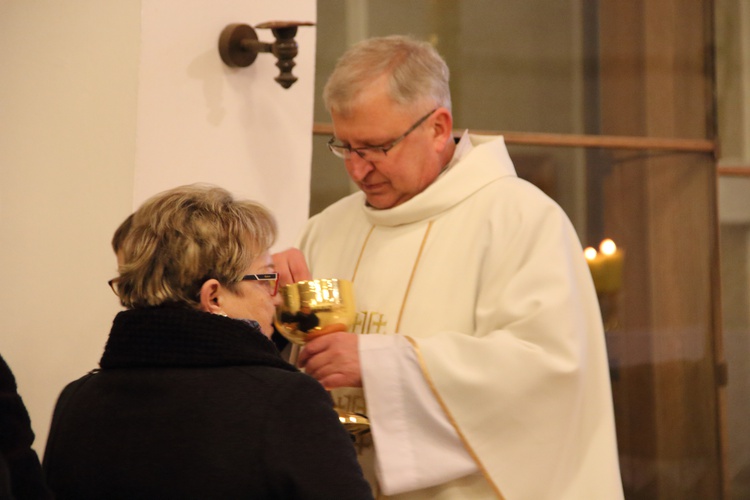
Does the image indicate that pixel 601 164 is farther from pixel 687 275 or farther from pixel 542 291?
pixel 542 291

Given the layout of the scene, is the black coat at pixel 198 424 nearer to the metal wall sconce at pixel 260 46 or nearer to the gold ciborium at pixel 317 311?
the gold ciborium at pixel 317 311

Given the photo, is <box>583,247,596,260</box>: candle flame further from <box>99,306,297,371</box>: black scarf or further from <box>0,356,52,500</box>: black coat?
<box>0,356,52,500</box>: black coat

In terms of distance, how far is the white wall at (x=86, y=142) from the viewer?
3.50 meters

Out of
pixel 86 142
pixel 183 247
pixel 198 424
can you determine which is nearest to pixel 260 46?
pixel 86 142

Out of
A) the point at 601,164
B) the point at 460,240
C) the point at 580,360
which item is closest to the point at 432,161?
the point at 460,240

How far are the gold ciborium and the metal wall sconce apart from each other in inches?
61.0

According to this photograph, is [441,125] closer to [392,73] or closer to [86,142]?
[392,73]

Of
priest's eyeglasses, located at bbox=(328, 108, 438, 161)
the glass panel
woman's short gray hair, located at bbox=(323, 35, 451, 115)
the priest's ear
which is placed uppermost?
woman's short gray hair, located at bbox=(323, 35, 451, 115)

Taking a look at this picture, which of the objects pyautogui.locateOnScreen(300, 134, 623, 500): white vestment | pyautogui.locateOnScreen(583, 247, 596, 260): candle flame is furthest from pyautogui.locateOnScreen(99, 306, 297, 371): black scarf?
pyautogui.locateOnScreen(583, 247, 596, 260): candle flame

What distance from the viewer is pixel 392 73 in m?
2.70

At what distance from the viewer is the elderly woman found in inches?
67.3

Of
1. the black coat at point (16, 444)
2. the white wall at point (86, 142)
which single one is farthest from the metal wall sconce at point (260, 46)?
the black coat at point (16, 444)

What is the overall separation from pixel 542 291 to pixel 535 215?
241 mm

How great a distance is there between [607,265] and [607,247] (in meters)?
0.10
